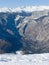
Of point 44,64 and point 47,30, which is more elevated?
point 44,64

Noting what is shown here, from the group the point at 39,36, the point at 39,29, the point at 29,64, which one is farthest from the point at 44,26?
the point at 29,64

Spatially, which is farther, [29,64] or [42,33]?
[42,33]

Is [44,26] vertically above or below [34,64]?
below

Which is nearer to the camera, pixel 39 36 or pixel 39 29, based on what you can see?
pixel 39 36

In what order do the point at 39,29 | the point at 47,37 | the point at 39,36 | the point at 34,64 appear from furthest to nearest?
1. the point at 39,29
2. the point at 39,36
3. the point at 47,37
4. the point at 34,64

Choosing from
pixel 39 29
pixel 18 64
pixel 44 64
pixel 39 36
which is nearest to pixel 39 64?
pixel 44 64

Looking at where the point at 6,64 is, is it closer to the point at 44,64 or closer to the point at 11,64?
the point at 11,64

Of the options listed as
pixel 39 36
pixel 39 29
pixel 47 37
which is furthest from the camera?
pixel 39 29

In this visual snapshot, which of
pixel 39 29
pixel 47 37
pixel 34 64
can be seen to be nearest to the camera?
pixel 34 64

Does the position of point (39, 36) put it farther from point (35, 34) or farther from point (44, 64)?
point (44, 64)
